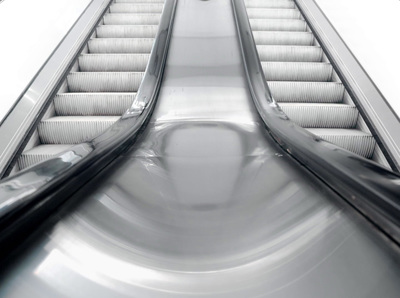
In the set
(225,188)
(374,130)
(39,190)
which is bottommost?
(374,130)

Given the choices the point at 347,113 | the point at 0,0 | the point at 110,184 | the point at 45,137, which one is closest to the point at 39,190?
the point at 110,184

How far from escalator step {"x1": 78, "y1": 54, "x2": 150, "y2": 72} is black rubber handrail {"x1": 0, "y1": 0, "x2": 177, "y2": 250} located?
183 centimetres

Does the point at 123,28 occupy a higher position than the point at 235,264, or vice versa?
the point at 123,28

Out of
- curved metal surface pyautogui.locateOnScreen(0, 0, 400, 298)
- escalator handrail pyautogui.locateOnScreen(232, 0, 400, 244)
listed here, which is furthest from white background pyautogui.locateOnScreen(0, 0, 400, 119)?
curved metal surface pyautogui.locateOnScreen(0, 0, 400, 298)

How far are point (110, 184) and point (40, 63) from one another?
2.23 metres

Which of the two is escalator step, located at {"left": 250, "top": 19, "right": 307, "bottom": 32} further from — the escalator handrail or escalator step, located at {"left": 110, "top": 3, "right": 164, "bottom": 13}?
the escalator handrail

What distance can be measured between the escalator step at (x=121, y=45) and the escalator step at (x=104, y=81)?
0.62 m

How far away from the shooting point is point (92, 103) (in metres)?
3.33

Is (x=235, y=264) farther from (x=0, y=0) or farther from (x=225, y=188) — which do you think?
(x=0, y=0)

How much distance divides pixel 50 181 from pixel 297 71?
120 inches

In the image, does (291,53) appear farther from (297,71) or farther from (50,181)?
(50,181)

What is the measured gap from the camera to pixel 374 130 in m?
2.76

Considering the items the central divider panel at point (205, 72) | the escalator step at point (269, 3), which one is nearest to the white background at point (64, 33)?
the escalator step at point (269, 3)

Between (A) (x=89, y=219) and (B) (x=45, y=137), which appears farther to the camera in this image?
(B) (x=45, y=137)
